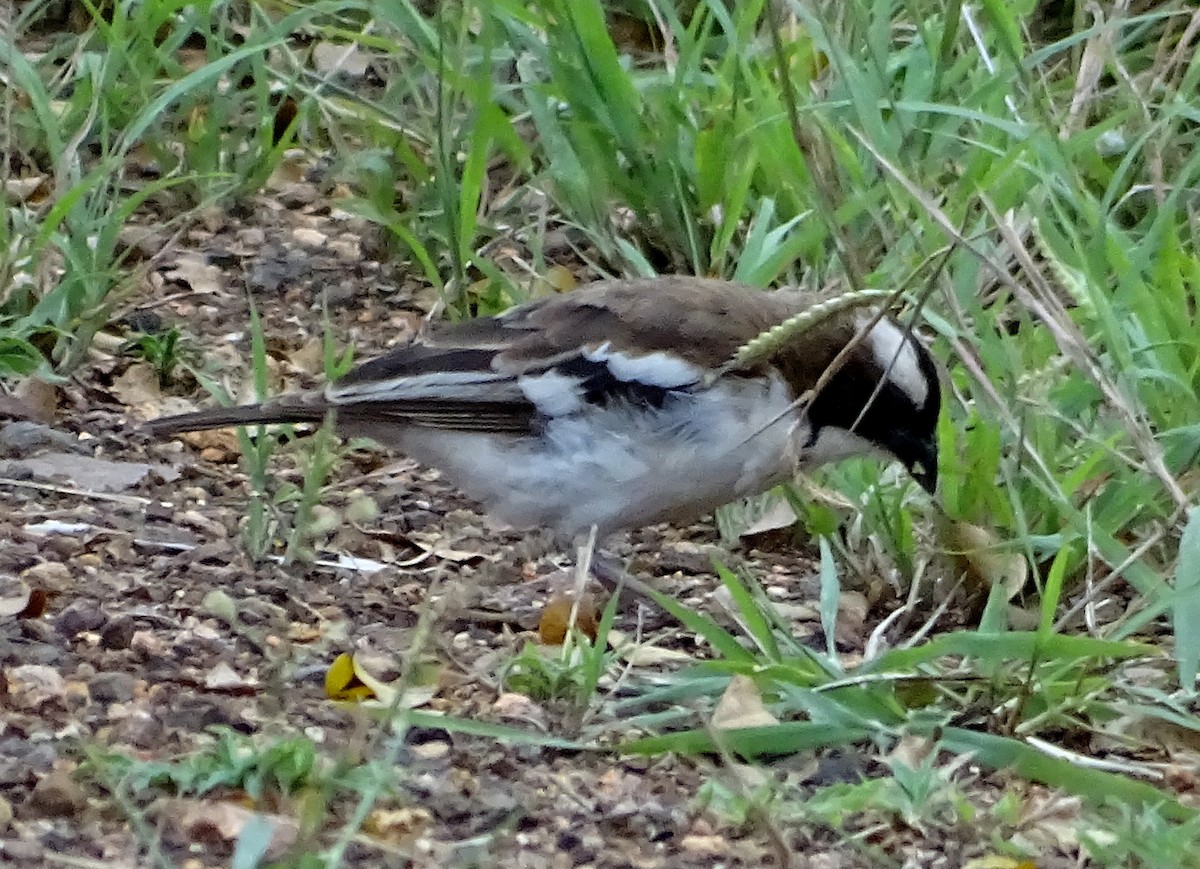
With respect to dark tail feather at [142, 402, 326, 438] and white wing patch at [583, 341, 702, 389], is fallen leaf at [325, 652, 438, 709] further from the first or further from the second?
white wing patch at [583, 341, 702, 389]

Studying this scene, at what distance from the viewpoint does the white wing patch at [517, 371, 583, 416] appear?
3889 mm

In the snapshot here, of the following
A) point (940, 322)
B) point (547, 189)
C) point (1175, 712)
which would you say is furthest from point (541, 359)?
point (1175, 712)

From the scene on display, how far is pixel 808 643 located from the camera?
3.51 meters

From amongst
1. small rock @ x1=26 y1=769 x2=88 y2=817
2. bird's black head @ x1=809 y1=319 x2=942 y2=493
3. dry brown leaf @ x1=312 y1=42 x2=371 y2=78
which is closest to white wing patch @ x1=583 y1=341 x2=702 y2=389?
bird's black head @ x1=809 y1=319 x2=942 y2=493

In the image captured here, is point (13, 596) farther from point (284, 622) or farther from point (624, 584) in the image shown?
point (624, 584)

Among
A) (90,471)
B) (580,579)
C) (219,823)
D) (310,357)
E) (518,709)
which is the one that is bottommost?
(310,357)

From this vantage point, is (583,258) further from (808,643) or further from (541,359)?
(808,643)

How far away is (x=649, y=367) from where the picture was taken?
3.86 m

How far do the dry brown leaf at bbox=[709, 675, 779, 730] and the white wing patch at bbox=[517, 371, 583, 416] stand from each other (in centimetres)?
104

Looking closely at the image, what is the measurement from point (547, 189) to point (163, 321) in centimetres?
101

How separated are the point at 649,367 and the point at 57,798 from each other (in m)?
1.72

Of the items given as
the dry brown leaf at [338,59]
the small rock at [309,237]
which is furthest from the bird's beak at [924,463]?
the dry brown leaf at [338,59]

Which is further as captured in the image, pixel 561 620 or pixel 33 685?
pixel 561 620

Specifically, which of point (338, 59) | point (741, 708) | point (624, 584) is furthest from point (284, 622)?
point (338, 59)
